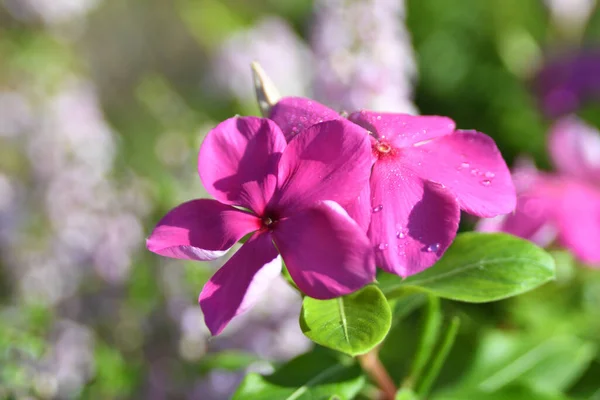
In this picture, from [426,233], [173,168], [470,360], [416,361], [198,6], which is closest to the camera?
[426,233]

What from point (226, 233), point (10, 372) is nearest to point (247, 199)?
point (226, 233)

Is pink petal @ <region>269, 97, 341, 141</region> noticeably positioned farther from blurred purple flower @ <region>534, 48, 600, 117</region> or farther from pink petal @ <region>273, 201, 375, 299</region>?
blurred purple flower @ <region>534, 48, 600, 117</region>

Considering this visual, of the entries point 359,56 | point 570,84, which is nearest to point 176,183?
point 359,56

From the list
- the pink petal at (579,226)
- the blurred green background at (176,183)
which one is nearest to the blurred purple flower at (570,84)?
the blurred green background at (176,183)

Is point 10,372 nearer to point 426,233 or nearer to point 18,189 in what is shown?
point 426,233

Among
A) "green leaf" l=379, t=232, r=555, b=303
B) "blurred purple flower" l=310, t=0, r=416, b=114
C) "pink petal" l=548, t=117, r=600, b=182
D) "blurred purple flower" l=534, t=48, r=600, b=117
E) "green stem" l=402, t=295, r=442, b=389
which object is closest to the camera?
"green leaf" l=379, t=232, r=555, b=303

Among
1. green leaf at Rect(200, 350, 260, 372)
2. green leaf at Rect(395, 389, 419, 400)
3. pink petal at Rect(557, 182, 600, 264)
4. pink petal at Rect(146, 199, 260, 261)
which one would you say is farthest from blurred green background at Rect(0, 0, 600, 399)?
pink petal at Rect(146, 199, 260, 261)
